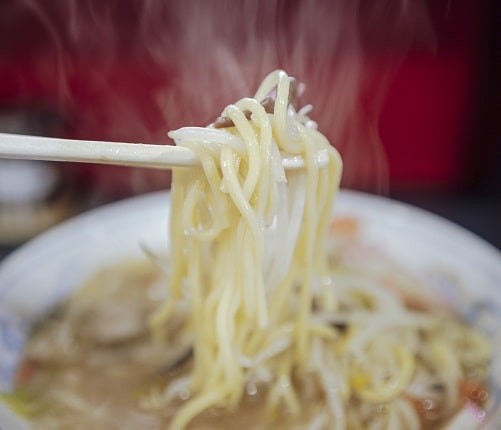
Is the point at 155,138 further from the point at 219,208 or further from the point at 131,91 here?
the point at 219,208

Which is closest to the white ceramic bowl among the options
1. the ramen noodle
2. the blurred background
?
the ramen noodle

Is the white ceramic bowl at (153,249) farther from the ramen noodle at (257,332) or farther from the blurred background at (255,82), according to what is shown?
the blurred background at (255,82)

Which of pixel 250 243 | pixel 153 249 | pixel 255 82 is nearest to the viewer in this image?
pixel 250 243

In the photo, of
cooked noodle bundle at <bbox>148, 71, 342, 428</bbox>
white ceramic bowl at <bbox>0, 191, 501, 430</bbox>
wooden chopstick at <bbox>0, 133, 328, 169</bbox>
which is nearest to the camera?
wooden chopstick at <bbox>0, 133, 328, 169</bbox>

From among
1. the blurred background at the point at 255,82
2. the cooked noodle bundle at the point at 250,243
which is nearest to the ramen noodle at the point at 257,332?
the cooked noodle bundle at the point at 250,243

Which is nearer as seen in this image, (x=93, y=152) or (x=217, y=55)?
(x=93, y=152)

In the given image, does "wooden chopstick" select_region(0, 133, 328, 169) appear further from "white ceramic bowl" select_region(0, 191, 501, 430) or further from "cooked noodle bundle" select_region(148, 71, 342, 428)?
"white ceramic bowl" select_region(0, 191, 501, 430)

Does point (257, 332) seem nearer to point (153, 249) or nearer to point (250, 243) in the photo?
point (250, 243)

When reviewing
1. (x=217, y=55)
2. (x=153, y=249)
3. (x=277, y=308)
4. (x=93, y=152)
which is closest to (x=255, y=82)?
(x=217, y=55)
